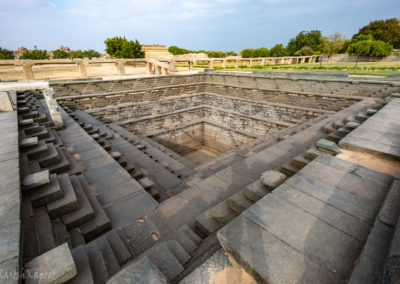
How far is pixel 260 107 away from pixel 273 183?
11.7 metres

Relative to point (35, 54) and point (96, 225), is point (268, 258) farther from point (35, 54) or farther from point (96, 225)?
point (35, 54)

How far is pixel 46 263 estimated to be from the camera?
158 centimetres

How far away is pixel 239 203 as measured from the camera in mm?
2715

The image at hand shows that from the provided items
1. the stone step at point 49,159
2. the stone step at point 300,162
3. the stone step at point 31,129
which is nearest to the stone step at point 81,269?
the stone step at point 49,159

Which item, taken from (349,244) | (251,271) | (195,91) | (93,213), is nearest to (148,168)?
(93,213)

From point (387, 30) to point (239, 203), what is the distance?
56.2m

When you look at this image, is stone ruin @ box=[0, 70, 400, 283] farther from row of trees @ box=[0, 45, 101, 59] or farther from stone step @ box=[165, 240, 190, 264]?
row of trees @ box=[0, 45, 101, 59]

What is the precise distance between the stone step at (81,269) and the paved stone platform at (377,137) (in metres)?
4.55

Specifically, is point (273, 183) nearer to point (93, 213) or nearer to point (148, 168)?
point (93, 213)

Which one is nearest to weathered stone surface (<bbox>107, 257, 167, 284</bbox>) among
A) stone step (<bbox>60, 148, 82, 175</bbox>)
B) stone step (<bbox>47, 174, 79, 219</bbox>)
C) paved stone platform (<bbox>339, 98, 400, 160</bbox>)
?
stone step (<bbox>47, 174, 79, 219</bbox>)

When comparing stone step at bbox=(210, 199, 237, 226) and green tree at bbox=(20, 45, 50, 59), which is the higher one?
green tree at bbox=(20, 45, 50, 59)

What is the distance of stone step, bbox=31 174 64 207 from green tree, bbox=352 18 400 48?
5602cm

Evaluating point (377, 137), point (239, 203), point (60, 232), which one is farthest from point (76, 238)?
point (377, 137)

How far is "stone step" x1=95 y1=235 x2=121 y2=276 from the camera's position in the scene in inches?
82.7
